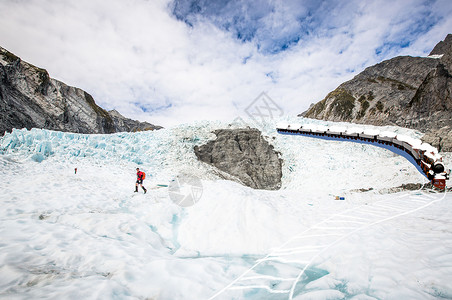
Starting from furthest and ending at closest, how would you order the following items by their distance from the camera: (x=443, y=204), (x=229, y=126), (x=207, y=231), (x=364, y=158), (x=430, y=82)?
1. (x=430, y=82)
2. (x=229, y=126)
3. (x=364, y=158)
4. (x=443, y=204)
5. (x=207, y=231)

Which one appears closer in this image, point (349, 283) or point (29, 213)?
point (349, 283)

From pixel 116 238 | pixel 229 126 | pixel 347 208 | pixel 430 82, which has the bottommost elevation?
pixel 116 238

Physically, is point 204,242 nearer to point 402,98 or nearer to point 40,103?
point 40,103

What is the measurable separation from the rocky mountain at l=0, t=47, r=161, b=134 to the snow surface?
14816 mm

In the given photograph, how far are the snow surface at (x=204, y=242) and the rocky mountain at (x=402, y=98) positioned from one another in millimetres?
15399

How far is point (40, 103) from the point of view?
3059 cm

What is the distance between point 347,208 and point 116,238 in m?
8.63

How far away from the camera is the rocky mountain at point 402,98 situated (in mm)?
28428

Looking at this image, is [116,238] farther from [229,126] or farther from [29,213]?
[229,126]

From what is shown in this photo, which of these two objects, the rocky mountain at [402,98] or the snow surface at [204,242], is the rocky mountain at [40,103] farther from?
the rocky mountain at [402,98]

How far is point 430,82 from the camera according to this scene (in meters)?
32.3

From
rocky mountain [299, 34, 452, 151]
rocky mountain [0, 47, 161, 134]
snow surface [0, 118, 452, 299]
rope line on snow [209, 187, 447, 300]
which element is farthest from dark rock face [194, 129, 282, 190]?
rocky mountain [0, 47, 161, 134]

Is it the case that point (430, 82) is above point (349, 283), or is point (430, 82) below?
above

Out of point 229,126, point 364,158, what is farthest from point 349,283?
point 229,126
